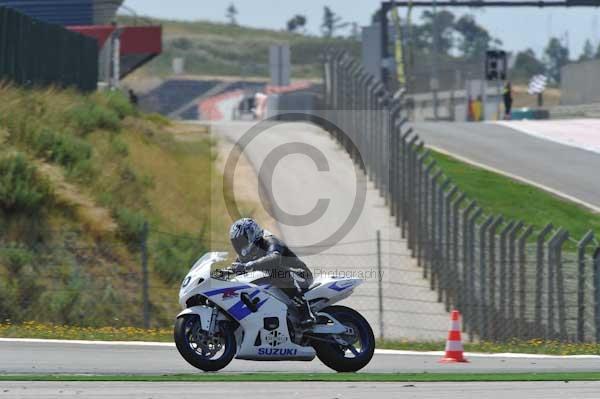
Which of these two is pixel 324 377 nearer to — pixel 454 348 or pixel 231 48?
pixel 454 348

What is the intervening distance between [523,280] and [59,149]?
11.1 metres

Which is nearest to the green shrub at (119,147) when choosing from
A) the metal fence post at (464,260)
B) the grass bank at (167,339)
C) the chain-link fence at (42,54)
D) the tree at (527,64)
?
the chain-link fence at (42,54)

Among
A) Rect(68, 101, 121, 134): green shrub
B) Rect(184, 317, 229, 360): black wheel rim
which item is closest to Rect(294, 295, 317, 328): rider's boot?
Rect(184, 317, 229, 360): black wheel rim

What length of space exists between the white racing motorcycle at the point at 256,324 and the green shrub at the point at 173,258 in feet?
27.3

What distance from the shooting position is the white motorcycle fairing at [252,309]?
12.8 metres

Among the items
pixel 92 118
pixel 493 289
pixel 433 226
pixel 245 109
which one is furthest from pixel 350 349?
pixel 245 109

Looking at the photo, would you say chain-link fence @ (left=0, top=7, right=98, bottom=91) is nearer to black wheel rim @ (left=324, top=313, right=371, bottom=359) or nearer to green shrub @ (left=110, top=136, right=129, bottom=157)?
green shrub @ (left=110, top=136, right=129, bottom=157)

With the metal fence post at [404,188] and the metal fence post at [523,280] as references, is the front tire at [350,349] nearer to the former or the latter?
the metal fence post at [523,280]

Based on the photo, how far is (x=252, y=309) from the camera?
42.6 ft

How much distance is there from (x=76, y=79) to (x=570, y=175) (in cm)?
1385

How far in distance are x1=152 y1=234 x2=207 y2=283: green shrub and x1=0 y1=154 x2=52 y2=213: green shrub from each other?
2197 millimetres

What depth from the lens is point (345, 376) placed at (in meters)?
12.3

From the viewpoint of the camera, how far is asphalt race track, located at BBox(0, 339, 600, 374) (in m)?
12.8
